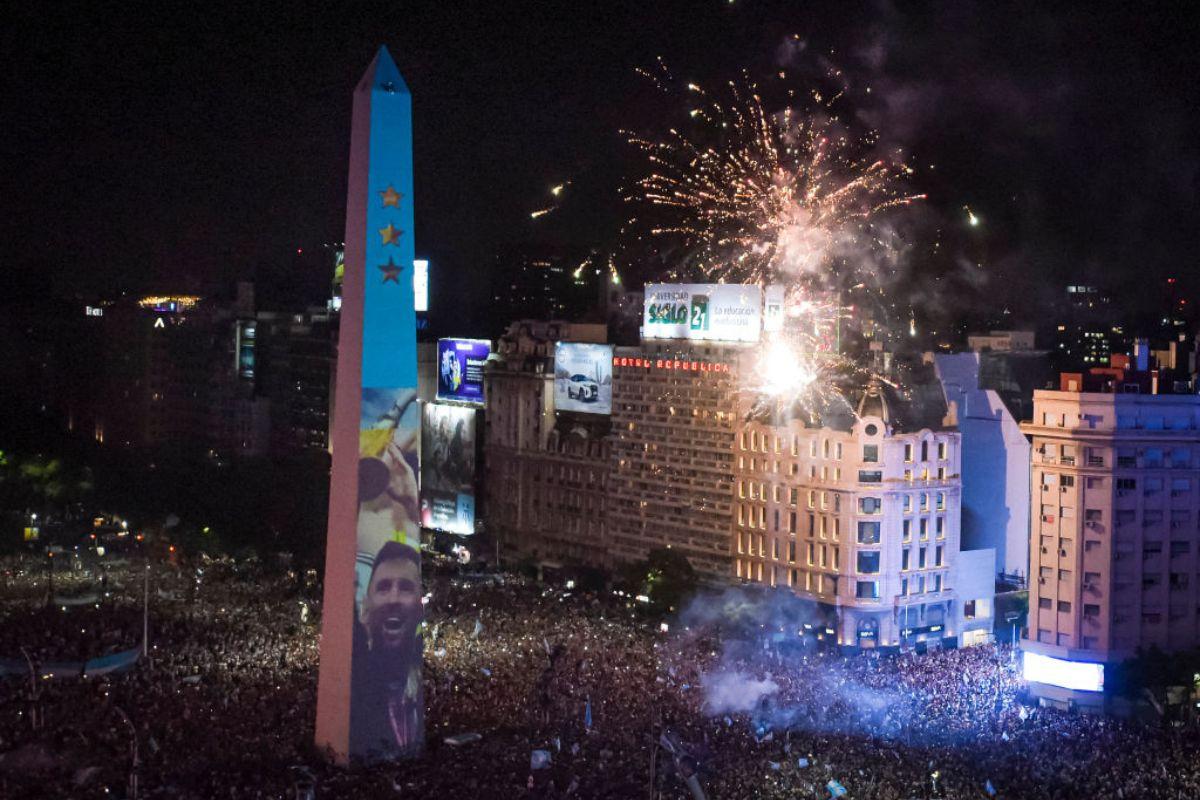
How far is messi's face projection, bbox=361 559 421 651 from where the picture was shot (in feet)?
95.1

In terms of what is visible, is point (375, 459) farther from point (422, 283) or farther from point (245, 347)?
point (245, 347)

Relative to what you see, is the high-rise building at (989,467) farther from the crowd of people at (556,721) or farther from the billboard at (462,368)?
the billboard at (462,368)

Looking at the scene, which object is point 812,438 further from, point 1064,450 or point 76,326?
point 76,326

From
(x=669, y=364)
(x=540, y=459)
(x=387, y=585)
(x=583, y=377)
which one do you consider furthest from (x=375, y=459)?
(x=540, y=459)

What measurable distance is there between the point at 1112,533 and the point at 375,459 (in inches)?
948

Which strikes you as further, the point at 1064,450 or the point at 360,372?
the point at 1064,450

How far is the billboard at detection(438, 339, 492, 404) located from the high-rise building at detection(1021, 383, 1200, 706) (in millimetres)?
36488

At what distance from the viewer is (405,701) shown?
29.4m

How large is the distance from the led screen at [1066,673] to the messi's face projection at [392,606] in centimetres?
2164

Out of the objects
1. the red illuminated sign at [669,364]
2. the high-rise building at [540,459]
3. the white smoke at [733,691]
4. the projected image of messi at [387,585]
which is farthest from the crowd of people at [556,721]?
the high-rise building at [540,459]

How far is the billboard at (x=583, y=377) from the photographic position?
2648 inches

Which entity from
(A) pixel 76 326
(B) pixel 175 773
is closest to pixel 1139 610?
(B) pixel 175 773

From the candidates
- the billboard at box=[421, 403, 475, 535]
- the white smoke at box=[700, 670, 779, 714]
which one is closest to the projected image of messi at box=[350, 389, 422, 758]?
the white smoke at box=[700, 670, 779, 714]

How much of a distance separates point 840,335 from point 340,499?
118ft
